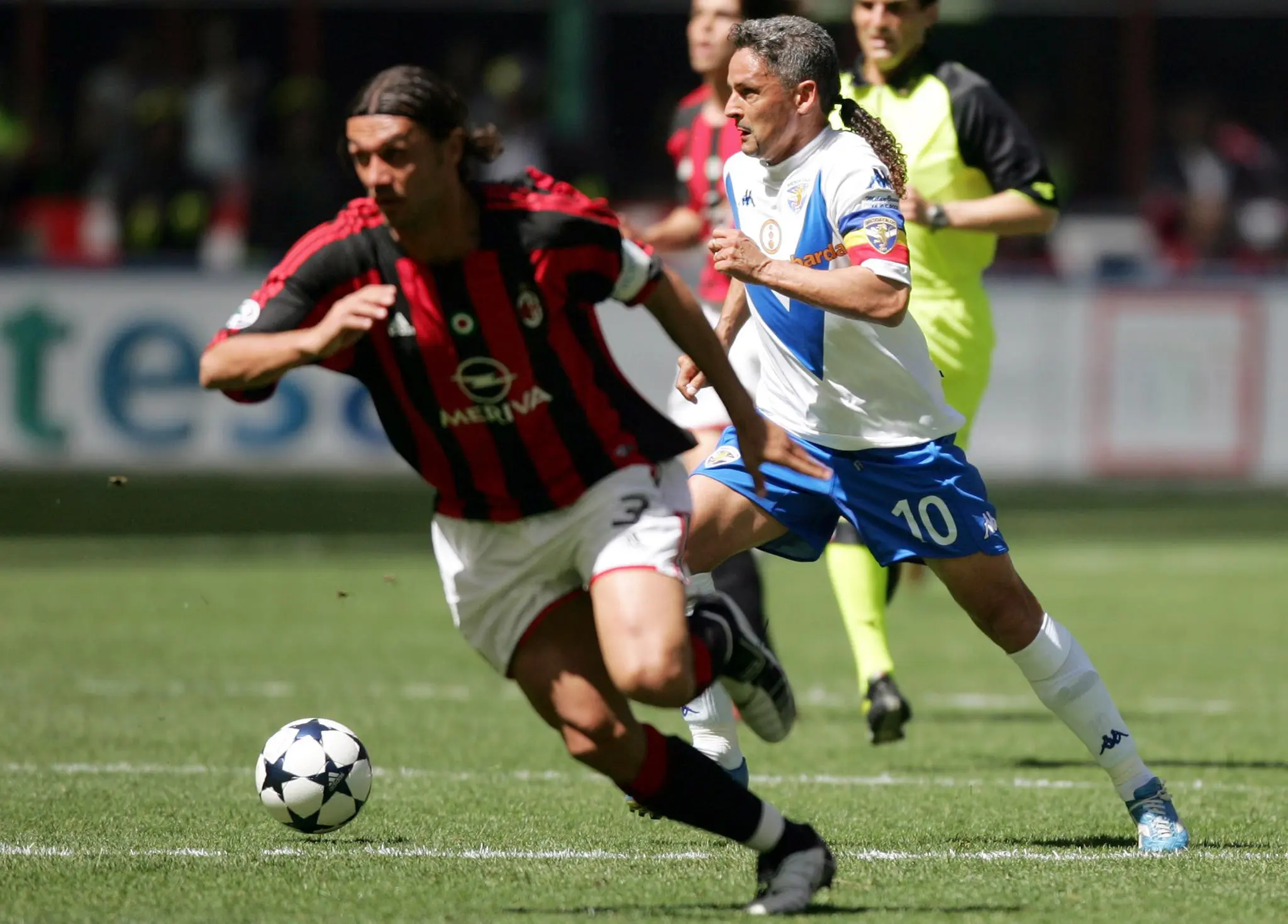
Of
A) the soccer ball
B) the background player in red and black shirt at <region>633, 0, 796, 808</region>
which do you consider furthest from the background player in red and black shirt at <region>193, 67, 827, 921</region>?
the background player in red and black shirt at <region>633, 0, 796, 808</region>

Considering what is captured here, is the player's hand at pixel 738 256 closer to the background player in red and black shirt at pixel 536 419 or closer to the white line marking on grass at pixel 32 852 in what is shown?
the background player in red and black shirt at pixel 536 419

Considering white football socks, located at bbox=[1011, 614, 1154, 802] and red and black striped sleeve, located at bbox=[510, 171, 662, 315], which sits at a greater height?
red and black striped sleeve, located at bbox=[510, 171, 662, 315]

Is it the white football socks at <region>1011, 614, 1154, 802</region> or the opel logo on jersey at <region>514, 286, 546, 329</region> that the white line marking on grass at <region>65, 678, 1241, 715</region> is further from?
the opel logo on jersey at <region>514, 286, 546, 329</region>

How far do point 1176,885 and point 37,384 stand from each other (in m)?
12.9

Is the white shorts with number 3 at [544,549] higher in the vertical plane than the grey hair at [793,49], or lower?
lower

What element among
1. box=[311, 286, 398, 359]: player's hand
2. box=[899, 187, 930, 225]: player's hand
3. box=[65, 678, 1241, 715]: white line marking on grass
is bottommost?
box=[65, 678, 1241, 715]: white line marking on grass

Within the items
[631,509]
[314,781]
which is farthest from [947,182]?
[314,781]

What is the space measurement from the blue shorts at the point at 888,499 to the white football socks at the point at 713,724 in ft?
1.13

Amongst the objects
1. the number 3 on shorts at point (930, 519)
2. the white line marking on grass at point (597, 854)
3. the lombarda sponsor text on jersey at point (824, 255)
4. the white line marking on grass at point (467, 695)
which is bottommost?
the white line marking on grass at point (467, 695)

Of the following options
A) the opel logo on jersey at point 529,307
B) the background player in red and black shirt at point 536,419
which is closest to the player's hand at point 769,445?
the background player in red and black shirt at point 536,419

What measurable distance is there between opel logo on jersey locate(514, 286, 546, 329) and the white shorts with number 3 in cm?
39

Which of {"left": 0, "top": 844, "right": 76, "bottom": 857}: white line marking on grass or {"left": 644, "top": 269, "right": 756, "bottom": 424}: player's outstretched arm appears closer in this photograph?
{"left": 644, "top": 269, "right": 756, "bottom": 424}: player's outstretched arm

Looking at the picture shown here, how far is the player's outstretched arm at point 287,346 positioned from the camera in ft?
13.5

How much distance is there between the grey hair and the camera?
17.6ft
